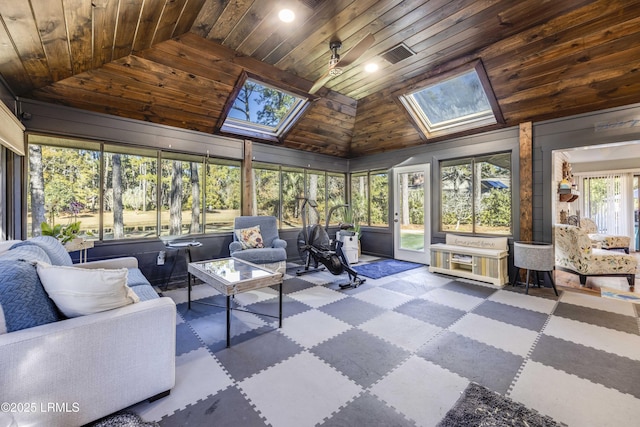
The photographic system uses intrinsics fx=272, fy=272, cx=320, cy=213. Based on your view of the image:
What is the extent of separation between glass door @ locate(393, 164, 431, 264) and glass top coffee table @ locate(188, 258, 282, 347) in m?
3.90

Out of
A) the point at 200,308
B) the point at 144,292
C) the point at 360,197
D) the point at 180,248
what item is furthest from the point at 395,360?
the point at 360,197

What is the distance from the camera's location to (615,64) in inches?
126

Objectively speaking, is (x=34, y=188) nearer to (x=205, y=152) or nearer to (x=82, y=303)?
(x=205, y=152)

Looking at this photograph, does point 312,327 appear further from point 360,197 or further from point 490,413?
point 360,197

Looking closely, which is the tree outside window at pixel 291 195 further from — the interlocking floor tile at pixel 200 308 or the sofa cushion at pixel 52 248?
the sofa cushion at pixel 52 248

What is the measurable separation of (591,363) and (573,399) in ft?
2.12

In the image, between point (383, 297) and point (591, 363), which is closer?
point (591, 363)

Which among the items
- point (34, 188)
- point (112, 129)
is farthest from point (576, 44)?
point (34, 188)

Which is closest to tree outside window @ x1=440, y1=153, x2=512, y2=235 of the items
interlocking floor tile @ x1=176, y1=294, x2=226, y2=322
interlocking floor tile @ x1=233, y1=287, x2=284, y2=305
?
interlocking floor tile @ x1=233, y1=287, x2=284, y2=305

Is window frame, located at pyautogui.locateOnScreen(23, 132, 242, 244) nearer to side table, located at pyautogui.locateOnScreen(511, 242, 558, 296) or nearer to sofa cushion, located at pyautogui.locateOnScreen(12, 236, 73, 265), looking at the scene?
sofa cushion, located at pyautogui.locateOnScreen(12, 236, 73, 265)

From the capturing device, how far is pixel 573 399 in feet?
5.89

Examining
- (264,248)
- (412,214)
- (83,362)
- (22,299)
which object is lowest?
(83,362)

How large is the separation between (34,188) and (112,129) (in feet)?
3.98

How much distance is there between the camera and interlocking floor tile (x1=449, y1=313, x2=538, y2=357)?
8.08 feet
